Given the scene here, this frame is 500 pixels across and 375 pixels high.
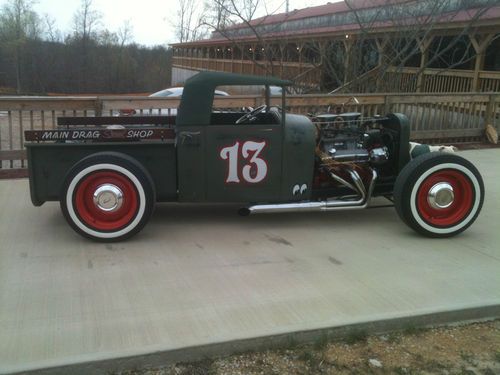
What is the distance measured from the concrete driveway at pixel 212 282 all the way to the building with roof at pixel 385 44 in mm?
7004

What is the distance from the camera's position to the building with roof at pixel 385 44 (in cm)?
1124

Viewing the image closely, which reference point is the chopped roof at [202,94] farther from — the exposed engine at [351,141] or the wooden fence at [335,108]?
the wooden fence at [335,108]

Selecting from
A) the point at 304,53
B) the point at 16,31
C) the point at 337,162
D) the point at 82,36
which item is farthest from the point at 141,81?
the point at 337,162

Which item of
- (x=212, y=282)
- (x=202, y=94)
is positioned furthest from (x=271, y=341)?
(x=202, y=94)

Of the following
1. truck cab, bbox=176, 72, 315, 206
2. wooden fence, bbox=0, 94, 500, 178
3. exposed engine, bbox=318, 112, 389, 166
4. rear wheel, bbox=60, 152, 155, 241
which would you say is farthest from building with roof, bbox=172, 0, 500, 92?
rear wheel, bbox=60, 152, 155, 241

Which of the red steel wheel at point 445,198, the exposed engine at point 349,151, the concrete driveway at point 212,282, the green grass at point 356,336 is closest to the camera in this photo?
the concrete driveway at point 212,282

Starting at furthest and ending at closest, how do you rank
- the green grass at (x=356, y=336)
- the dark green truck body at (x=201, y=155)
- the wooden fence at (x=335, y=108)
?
the wooden fence at (x=335, y=108) < the dark green truck body at (x=201, y=155) < the green grass at (x=356, y=336)

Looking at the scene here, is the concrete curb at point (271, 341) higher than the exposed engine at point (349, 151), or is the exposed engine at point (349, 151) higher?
the exposed engine at point (349, 151)

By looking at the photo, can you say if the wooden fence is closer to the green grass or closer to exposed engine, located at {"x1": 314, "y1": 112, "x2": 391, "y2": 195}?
exposed engine, located at {"x1": 314, "y1": 112, "x2": 391, "y2": 195}

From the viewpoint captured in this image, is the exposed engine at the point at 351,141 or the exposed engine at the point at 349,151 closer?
Result: the exposed engine at the point at 349,151

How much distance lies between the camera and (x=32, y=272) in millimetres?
3723

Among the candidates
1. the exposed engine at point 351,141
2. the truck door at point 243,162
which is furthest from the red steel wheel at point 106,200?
the exposed engine at point 351,141

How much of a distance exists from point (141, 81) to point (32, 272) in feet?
155

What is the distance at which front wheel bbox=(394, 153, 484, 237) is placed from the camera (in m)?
4.67
